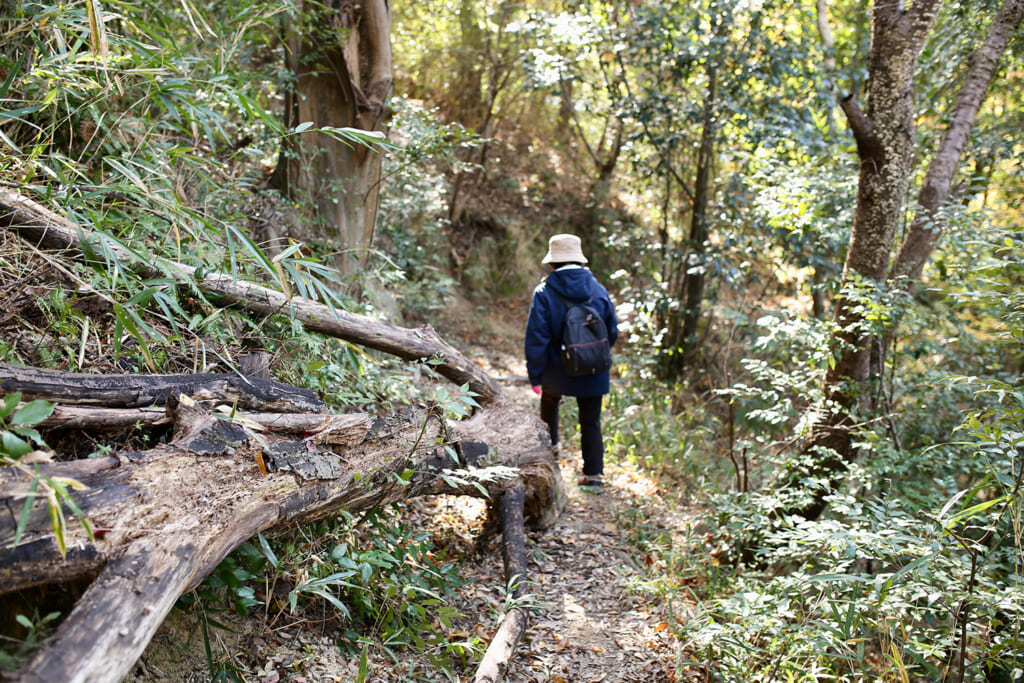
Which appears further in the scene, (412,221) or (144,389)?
(412,221)

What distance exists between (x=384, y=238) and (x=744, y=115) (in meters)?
4.50

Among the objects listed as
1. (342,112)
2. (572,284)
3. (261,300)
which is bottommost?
(572,284)

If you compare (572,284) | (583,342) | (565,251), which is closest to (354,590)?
(583,342)

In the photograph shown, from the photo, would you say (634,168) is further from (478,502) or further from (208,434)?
(208,434)

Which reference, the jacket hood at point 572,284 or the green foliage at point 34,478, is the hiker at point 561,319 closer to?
the jacket hood at point 572,284

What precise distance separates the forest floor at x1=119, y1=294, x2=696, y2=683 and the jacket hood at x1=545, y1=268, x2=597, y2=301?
1.60m

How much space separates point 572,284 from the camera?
486 cm

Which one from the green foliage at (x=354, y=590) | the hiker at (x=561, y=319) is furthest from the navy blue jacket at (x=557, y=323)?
the green foliage at (x=354, y=590)

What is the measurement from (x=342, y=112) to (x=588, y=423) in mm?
3420

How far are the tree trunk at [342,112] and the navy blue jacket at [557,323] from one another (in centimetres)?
170

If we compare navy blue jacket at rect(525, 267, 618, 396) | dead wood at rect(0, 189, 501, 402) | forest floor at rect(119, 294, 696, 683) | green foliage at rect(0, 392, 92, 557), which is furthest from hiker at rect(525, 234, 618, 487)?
green foliage at rect(0, 392, 92, 557)

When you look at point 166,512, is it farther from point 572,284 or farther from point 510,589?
point 572,284

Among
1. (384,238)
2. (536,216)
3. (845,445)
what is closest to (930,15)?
(845,445)

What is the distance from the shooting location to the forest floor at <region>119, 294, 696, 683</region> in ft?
8.24
